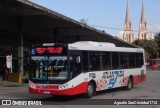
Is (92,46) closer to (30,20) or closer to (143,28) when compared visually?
(30,20)

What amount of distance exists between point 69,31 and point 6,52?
29.3ft

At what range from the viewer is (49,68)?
A: 16.6 metres

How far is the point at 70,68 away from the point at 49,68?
897mm

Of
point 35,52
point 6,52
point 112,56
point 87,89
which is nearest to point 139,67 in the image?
point 112,56

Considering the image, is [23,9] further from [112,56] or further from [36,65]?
[36,65]

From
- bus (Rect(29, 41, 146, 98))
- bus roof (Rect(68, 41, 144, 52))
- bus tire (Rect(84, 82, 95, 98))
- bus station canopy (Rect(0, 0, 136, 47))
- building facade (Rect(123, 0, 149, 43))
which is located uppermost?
building facade (Rect(123, 0, 149, 43))

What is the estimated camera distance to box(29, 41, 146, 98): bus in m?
16.4

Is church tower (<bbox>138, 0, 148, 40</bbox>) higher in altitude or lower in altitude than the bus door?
higher

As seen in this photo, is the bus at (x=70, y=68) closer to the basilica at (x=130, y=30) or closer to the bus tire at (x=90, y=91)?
the bus tire at (x=90, y=91)

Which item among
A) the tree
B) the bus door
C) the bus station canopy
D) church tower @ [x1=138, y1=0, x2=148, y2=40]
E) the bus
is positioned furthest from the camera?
church tower @ [x1=138, y1=0, x2=148, y2=40]

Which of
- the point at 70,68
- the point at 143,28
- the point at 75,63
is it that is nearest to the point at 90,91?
the point at 75,63

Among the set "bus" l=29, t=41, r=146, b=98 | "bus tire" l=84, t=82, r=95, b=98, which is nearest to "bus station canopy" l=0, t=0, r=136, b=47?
"bus" l=29, t=41, r=146, b=98

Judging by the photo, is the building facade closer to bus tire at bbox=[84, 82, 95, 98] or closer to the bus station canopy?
the bus station canopy

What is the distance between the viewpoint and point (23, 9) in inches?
1191
